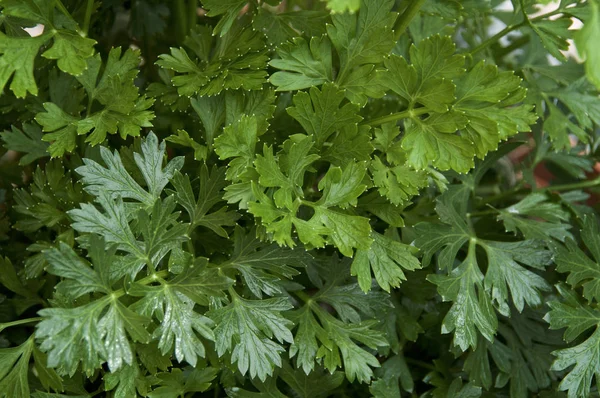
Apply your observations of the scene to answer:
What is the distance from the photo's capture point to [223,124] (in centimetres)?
80

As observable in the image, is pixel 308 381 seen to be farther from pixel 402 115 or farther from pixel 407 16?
pixel 407 16

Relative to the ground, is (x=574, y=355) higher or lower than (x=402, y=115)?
lower

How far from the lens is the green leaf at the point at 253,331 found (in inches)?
27.0

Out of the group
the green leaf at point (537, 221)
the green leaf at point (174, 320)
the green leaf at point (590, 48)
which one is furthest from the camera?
the green leaf at point (537, 221)

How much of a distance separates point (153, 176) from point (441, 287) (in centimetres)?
37

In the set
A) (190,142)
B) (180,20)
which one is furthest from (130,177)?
(180,20)

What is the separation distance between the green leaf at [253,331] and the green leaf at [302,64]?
0.81ft

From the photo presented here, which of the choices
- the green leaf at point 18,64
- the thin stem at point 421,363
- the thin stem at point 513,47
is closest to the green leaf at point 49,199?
the green leaf at point 18,64

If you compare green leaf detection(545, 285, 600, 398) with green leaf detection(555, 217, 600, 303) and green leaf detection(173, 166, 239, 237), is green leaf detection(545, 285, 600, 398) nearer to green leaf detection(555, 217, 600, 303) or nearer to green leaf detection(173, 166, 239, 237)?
green leaf detection(555, 217, 600, 303)

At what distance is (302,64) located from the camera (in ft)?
2.39

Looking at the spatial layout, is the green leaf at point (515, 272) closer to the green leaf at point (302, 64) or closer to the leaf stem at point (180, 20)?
the green leaf at point (302, 64)

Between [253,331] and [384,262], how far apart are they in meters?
0.17

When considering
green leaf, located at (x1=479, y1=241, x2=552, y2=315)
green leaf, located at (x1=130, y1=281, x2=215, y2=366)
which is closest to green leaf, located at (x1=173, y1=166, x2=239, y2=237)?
green leaf, located at (x1=130, y1=281, x2=215, y2=366)

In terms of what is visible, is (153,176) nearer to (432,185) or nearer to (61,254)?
(61,254)
